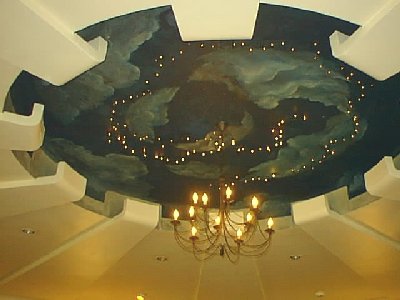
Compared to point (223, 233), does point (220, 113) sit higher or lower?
higher

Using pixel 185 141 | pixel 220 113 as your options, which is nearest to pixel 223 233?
pixel 185 141

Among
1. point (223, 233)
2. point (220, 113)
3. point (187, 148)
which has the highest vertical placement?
point (220, 113)

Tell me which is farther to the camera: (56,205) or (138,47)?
(56,205)

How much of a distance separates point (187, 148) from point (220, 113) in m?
0.91

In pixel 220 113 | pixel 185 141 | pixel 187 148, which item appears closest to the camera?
pixel 220 113

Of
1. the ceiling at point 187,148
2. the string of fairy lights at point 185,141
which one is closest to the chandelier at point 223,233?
the ceiling at point 187,148

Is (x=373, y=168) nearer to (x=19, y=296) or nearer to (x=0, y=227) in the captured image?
(x=0, y=227)

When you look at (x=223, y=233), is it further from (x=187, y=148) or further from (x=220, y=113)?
(x=220, y=113)

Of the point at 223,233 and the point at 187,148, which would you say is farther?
the point at 223,233

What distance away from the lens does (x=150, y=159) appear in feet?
25.8

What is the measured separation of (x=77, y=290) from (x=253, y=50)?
22.5 feet

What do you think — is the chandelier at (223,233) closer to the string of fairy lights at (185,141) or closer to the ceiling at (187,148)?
the ceiling at (187,148)

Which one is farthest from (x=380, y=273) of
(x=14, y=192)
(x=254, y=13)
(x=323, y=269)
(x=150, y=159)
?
(x=254, y=13)

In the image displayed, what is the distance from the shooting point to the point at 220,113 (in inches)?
272
